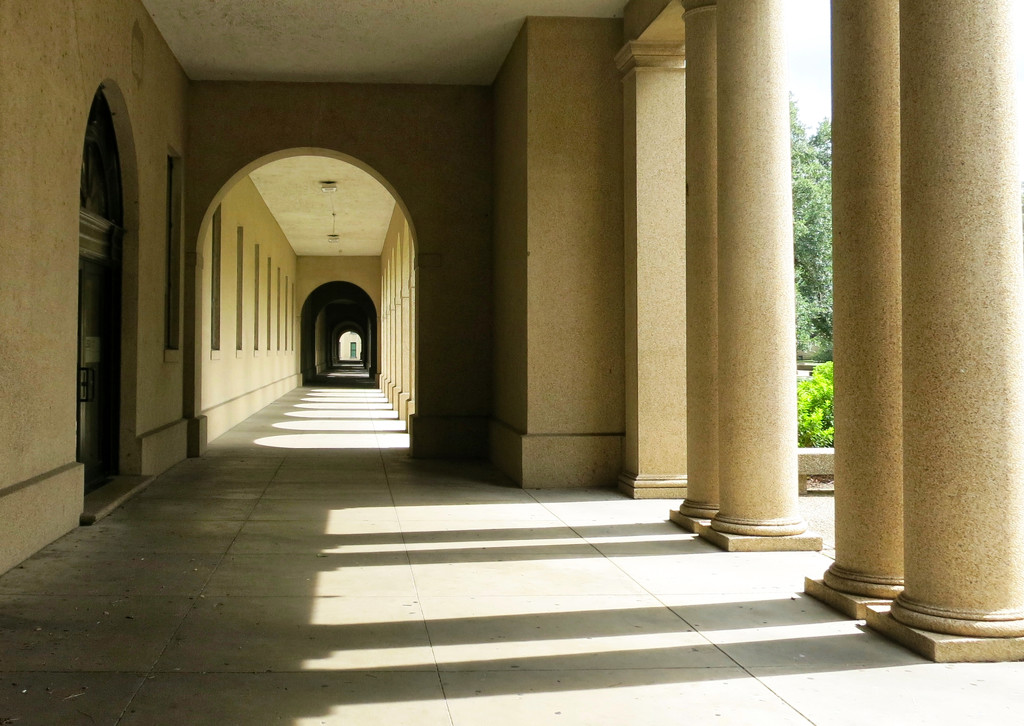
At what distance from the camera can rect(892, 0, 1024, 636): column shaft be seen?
15.6 feet

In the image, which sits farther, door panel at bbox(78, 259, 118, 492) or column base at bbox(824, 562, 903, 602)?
door panel at bbox(78, 259, 118, 492)

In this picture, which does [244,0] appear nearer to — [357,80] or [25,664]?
[357,80]

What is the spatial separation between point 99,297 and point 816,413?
8.61 meters

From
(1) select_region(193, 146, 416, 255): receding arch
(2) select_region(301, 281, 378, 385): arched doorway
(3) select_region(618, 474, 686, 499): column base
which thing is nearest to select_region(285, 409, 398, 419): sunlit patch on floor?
(1) select_region(193, 146, 416, 255): receding arch

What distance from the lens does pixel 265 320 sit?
2758 centimetres

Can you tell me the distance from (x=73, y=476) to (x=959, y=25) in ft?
24.1

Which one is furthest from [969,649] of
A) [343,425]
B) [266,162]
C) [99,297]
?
[343,425]

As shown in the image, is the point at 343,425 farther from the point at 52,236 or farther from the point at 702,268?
the point at 702,268

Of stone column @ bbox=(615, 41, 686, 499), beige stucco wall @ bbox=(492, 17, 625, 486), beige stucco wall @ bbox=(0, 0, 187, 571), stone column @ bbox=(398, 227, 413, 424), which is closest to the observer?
beige stucco wall @ bbox=(0, 0, 187, 571)

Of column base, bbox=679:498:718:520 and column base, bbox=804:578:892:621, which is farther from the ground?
column base, bbox=679:498:718:520

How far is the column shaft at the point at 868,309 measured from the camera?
567 cm

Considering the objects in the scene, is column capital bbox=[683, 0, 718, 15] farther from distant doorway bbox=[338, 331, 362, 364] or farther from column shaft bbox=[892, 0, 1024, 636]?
distant doorway bbox=[338, 331, 362, 364]

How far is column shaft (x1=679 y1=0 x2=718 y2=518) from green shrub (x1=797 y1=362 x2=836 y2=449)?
438 centimetres

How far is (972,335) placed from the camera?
4.79 metres
